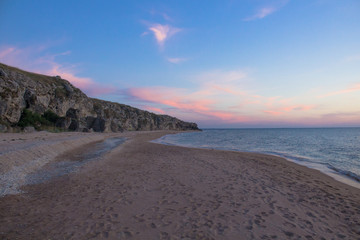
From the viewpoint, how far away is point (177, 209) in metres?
5.84

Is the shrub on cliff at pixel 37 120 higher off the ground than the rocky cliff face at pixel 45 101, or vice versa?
the rocky cliff face at pixel 45 101

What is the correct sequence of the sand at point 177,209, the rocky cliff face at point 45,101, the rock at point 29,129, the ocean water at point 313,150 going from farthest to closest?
the rock at point 29,129
the rocky cliff face at point 45,101
the ocean water at point 313,150
the sand at point 177,209

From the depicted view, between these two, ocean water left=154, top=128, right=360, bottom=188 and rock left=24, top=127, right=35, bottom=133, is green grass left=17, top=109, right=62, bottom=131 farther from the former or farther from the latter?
ocean water left=154, top=128, right=360, bottom=188

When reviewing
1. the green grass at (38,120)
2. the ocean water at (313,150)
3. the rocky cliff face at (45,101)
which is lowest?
the ocean water at (313,150)

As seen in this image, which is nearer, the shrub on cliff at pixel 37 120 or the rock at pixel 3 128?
the rock at pixel 3 128

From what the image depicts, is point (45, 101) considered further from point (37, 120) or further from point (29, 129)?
point (29, 129)

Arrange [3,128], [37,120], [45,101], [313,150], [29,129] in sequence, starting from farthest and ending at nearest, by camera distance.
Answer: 1. [45,101]
2. [37,120]
3. [29,129]
4. [313,150]
5. [3,128]

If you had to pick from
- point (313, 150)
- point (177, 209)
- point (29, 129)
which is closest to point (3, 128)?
point (29, 129)

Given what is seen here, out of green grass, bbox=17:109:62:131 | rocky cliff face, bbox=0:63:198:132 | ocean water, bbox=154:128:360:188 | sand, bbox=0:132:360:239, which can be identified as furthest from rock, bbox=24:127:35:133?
sand, bbox=0:132:360:239

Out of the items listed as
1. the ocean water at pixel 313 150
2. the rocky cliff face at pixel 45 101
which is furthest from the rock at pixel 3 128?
the ocean water at pixel 313 150

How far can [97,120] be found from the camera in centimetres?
5219

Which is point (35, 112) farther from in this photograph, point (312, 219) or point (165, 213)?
point (312, 219)

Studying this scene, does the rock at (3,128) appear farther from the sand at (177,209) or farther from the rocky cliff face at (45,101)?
the sand at (177,209)

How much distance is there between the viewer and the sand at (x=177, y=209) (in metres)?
4.57
